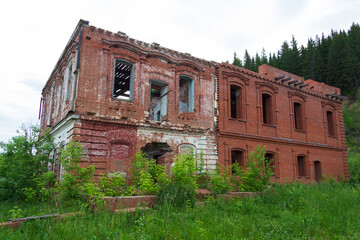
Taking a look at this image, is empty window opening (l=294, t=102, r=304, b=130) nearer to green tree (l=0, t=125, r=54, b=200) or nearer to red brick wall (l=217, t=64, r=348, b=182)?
red brick wall (l=217, t=64, r=348, b=182)

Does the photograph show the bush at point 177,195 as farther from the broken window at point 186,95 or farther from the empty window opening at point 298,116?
the empty window opening at point 298,116

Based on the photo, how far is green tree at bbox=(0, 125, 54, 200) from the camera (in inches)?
424

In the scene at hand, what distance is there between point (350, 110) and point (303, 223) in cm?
4581

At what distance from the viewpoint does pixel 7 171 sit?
36.8ft

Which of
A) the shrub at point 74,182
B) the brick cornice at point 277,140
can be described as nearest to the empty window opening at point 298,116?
the brick cornice at point 277,140

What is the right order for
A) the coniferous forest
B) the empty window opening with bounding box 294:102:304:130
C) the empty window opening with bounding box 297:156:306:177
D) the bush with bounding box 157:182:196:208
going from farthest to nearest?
1. the coniferous forest
2. the empty window opening with bounding box 294:102:304:130
3. the empty window opening with bounding box 297:156:306:177
4. the bush with bounding box 157:182:196:208

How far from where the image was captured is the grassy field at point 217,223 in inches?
214

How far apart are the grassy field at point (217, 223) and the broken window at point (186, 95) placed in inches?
248

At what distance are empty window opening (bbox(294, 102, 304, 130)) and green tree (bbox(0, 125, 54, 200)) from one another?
56.1ft

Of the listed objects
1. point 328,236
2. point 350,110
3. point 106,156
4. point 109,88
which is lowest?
point 328,236

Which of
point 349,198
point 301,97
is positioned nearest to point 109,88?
point 349,198

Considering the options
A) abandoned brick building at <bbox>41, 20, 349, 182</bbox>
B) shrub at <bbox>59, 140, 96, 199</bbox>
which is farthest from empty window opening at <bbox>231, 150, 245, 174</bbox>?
shrub at <bbox>59, 140, 96, 199</bbox>

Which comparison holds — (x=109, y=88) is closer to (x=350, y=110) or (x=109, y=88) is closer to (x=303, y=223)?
(x=303, y=223)

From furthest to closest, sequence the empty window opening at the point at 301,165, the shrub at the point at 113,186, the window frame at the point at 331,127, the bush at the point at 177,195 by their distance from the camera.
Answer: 1. the window frame at the point at 331,127
2. the empty window opening at the point at 301,165
3. the shrub at the point at 113,186
4. the bush at the point at 177,195
